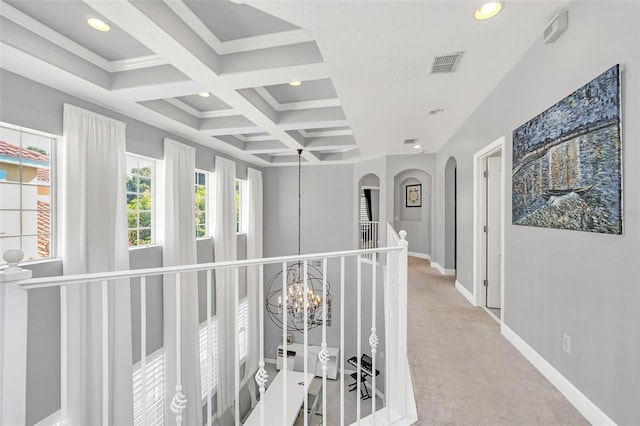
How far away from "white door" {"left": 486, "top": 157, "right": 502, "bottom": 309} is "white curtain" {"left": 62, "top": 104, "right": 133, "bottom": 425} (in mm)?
4512

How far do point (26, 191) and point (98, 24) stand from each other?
1.72 metres

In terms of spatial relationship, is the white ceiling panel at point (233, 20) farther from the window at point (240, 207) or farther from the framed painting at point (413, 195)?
the framed painting at point (413, 195)

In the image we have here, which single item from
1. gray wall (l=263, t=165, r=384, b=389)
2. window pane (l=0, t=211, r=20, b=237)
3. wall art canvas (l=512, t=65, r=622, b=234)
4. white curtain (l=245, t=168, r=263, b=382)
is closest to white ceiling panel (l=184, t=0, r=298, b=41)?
wall art canvas (l=512, t=65, r=622, b=234)

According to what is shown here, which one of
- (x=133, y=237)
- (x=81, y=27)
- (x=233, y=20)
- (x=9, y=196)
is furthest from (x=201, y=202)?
(x=233, y=20)

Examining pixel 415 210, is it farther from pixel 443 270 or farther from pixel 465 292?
pixel 465 292

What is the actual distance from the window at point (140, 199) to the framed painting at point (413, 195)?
6.97m

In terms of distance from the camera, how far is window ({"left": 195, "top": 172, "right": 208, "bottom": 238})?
5.15 meters

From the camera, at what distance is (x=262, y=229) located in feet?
24.5

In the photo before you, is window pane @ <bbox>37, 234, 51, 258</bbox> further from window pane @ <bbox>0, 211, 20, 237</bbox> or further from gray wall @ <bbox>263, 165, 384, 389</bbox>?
gray wall @ <bbox>263, 165, 384, 389</bbox>

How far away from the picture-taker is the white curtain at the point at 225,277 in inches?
197

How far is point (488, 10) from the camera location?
5.86 feet

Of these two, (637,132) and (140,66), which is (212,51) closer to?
(140,66)

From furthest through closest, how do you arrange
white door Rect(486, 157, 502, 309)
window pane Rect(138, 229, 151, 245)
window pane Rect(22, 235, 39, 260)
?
1. window pane Rect(138, 229, 151, 245)
2. white door Rect(486, 157, 502, 309)
3. window pane Rect(22, 235, 39, 260)

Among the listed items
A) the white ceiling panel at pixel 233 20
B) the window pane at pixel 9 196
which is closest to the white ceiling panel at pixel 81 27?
the white ceiling panel at pixel 233 20
